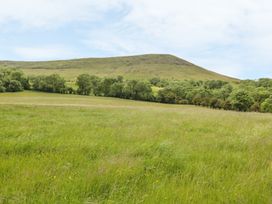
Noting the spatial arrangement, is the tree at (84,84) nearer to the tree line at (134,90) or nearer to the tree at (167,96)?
the tree line at (134,90)

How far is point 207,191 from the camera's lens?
407 cm

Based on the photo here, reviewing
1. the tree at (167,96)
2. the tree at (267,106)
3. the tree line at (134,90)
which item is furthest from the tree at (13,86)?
the tree at (267,106)

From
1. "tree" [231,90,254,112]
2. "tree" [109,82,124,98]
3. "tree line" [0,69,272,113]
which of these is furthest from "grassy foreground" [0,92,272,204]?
"tree" [109,82,124,98]

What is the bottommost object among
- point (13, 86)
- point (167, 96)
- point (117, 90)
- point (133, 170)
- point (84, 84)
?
point (13, 86)

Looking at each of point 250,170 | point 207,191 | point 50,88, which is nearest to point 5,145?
point 207,191

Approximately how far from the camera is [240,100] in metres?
65.8

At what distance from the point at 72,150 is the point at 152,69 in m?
192

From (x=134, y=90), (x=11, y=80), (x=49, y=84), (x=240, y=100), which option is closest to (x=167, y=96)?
(x=134, y=90)

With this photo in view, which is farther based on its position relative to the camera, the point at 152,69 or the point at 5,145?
the point at 152,69

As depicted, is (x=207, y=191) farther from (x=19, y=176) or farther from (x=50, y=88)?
(x=50, y=88)

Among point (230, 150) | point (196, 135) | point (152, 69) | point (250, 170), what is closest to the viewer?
point (250, 170)

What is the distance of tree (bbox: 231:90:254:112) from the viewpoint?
216 feet

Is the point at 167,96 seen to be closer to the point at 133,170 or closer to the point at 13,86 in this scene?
the point at 13,86

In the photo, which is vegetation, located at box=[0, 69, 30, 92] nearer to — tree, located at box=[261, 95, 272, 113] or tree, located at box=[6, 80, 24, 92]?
tree, located at box=[6, 80, 24, 92]
